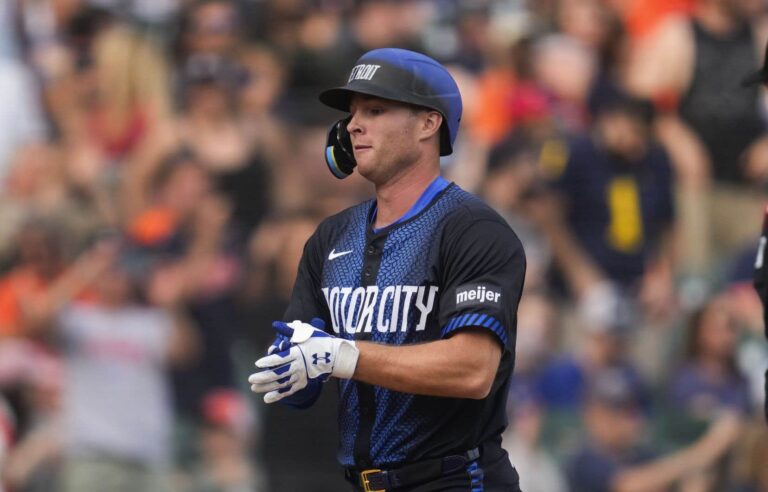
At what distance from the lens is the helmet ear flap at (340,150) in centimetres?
434

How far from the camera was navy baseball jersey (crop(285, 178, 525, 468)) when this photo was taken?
396 cm

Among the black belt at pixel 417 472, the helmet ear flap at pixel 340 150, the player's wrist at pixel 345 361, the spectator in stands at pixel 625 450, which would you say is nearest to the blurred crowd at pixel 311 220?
the spectator in stands at pixel 625 450

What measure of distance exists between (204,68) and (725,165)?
12.8 feet

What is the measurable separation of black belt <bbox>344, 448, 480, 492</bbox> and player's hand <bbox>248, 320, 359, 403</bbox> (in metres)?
0.41

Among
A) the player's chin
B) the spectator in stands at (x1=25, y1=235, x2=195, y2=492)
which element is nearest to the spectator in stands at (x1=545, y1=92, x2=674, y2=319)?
the spectator in stands at (x1=25, y1=235, x2=195, y2=492)

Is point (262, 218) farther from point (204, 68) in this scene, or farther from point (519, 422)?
point (519, 422)

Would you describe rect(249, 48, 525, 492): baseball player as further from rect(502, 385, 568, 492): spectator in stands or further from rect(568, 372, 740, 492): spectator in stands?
rect(502, 385, 568, 492): spectator in stands

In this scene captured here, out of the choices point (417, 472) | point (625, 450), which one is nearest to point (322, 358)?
point (417, 472)

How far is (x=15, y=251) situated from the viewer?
405 inches

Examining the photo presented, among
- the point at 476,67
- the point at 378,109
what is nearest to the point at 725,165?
the point at 476,67

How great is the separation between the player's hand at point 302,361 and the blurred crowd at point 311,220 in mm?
4584

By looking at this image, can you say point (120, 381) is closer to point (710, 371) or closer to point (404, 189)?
point (710, 371)

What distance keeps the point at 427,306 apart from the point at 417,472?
0.50 m

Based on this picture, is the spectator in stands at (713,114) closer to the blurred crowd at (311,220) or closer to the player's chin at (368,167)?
the blurred crowd at (311,220)
